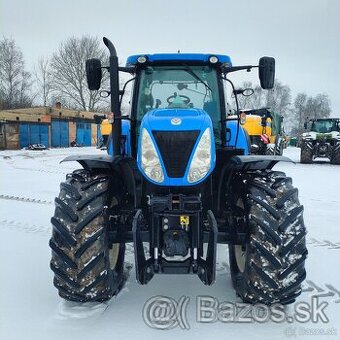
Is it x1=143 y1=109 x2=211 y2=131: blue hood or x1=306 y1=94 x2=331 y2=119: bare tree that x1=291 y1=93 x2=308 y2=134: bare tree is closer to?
x1=306 y1=94 x2=331 y2=119: bare tree

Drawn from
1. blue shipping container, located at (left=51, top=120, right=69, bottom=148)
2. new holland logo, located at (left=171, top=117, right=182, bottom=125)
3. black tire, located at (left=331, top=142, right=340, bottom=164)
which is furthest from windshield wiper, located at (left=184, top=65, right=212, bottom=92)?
blue shipping container, located at (left=51, top=120, right=69, bottom=148)

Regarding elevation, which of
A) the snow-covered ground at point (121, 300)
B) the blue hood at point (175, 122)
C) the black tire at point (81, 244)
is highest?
the blue hood at point (175, 122)

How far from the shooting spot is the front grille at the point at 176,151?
3.08m

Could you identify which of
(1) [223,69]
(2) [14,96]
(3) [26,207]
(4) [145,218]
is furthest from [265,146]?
(2) [14,96]

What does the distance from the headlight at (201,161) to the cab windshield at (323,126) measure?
19.3 m

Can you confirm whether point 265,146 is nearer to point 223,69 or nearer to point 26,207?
point 26,207

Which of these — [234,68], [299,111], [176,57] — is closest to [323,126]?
[234,68]

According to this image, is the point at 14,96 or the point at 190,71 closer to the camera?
the point at 190,71

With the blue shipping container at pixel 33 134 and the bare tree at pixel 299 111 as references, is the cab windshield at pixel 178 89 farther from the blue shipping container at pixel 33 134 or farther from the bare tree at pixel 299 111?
the bare tree at pixel 299 111

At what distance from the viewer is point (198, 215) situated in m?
3.03

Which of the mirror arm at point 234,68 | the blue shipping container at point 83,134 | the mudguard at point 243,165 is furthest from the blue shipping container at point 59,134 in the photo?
the mudguard at point 243,165

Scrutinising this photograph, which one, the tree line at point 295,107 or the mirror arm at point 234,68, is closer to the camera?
the mirror arm at point 234,68

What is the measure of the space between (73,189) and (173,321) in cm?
127

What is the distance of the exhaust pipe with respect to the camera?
11.6ft
